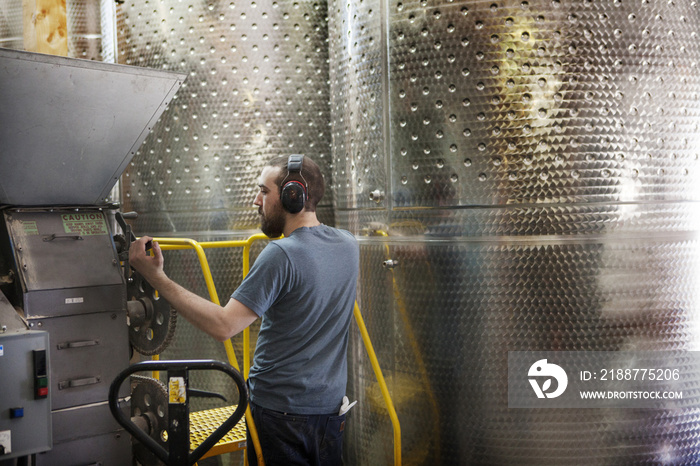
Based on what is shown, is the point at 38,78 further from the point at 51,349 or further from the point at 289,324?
the point at 289,324

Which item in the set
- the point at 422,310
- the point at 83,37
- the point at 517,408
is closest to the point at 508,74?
the point at 422,310

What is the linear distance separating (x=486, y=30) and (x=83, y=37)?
3.42 meters

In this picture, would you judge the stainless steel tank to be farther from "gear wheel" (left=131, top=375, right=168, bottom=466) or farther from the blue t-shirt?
"gear wheel" (left=131, top=375, right=168, bottom=466)

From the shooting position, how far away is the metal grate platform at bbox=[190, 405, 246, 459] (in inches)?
129

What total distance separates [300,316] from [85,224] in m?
1.35

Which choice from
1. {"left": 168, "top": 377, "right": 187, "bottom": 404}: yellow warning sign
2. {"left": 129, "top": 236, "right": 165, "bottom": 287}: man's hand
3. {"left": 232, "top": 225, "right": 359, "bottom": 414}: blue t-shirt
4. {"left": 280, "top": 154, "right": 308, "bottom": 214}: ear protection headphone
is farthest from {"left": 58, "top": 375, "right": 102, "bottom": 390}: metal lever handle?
{"left": 280, "top": 154, "right": 308, "bottom": 214}: ear protection headphone

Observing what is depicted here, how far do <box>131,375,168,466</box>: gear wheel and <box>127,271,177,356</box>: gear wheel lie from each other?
17 cm

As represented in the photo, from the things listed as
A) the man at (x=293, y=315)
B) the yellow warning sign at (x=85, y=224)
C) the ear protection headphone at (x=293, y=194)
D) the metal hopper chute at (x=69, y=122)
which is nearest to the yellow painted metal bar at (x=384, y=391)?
the man at (x=293, y=315)

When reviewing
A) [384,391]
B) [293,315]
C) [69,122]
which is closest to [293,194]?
[293,315]

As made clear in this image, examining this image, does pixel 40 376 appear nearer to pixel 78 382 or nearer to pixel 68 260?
pixel 78 382

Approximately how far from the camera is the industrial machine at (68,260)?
2643 millimetres

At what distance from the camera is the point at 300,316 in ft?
7.98

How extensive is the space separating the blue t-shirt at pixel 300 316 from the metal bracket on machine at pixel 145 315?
782 mm

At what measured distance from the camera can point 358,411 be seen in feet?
13.6
